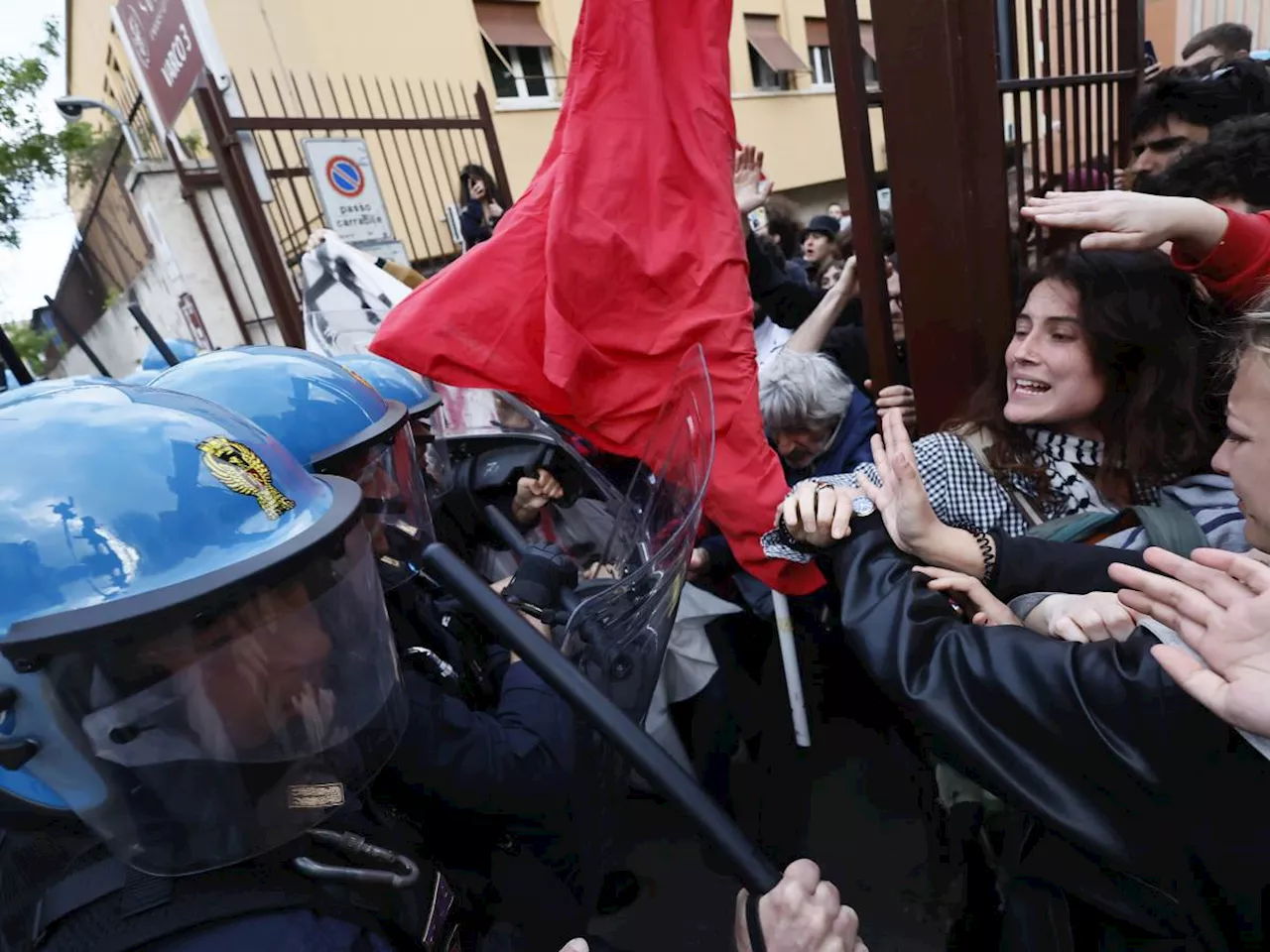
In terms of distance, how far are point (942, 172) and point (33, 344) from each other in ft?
68.5

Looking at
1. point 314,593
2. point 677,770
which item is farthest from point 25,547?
point 677,770

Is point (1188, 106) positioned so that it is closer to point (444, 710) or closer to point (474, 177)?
point (444, 710)

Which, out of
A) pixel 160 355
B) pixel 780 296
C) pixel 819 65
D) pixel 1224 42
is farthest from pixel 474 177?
pixel 819 65

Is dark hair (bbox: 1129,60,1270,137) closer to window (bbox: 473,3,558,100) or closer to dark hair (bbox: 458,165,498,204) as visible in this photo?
dark hair (bbox: 458,165,498,204)

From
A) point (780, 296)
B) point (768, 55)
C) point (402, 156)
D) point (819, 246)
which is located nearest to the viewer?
point (780, 296)

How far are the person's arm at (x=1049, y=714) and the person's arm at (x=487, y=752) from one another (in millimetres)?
602

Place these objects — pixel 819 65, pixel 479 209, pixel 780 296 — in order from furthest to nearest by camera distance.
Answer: pixel 819 65 < pixel 479 209 < pixel 780 296

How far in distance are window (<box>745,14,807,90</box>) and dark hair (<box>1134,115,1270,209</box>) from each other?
12.9m

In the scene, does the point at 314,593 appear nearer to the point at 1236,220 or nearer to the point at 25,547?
the point at 25,547

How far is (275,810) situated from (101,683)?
278mm

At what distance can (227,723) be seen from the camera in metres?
0.97

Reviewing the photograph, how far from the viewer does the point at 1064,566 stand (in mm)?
1403

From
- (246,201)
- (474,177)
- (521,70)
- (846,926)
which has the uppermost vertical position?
(521,70)

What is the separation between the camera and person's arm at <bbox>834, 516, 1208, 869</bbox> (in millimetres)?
911
